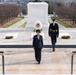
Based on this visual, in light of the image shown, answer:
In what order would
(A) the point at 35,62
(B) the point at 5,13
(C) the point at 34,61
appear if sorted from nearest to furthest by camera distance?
(A) the point at 35,62
(C) the point at 34,61
(B) the point at 5,13

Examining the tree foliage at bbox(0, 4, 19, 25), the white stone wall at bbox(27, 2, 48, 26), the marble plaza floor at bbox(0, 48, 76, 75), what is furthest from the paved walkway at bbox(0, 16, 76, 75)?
the tree foliage at bbox(0, 4, 19, 25)

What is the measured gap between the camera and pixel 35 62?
985 centimetres

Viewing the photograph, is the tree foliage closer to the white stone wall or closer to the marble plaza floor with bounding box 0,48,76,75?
the white stone wall

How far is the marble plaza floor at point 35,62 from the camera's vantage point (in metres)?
8.81

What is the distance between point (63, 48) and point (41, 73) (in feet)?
14.3

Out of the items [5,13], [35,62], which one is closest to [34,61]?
[35,62]

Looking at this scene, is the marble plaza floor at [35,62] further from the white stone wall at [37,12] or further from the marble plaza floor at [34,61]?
the white stone wall at [37,12]

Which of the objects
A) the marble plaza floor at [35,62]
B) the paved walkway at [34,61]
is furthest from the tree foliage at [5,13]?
the marble plaza floor at [35,62]

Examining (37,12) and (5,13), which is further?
(5,13)

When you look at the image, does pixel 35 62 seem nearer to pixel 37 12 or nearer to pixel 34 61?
pixel 34 61

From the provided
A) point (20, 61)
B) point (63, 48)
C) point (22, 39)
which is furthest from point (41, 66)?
point (22, 39)

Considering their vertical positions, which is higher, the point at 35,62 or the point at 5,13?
the point at 35,62

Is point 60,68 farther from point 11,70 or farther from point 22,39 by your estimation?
point 22,39

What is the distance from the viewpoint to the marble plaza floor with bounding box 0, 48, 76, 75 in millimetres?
8812
